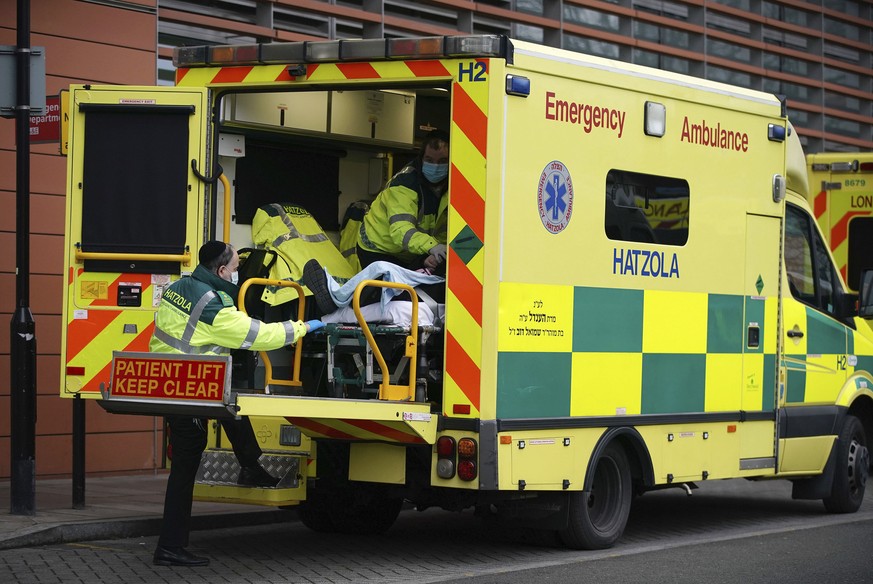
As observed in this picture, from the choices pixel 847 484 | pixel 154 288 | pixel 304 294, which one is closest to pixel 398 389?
pixel 304 294

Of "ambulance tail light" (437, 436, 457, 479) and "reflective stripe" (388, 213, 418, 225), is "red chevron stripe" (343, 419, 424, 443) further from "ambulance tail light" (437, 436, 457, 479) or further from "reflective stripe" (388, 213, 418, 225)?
"reflective stripe" (388, 213, 418, 225)

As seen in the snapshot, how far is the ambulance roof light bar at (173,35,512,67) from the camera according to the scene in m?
7.64

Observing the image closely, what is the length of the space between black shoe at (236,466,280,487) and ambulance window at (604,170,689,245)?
2.39 metres

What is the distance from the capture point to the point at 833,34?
60.0 feet

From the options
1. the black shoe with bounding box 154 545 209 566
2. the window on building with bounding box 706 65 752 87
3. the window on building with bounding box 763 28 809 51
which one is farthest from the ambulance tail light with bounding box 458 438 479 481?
the window on building with bounding box 763 28 809 51

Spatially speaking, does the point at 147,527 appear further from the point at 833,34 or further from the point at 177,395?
the point at 833,34

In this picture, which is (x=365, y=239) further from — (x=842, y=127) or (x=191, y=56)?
(x=842, y=127)

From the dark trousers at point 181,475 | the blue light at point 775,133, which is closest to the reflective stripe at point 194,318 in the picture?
the dark trousers at point 181,475

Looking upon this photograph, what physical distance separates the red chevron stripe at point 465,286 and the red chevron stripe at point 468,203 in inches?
7.1

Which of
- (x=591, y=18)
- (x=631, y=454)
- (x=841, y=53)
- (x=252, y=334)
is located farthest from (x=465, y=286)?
(x=841, y=53)

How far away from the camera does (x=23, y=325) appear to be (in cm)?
925

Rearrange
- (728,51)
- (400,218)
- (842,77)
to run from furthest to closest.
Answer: (842,77)
(728,51)
(400,218)

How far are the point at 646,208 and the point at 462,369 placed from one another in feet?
5.85

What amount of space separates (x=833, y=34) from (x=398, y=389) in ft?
40.8
